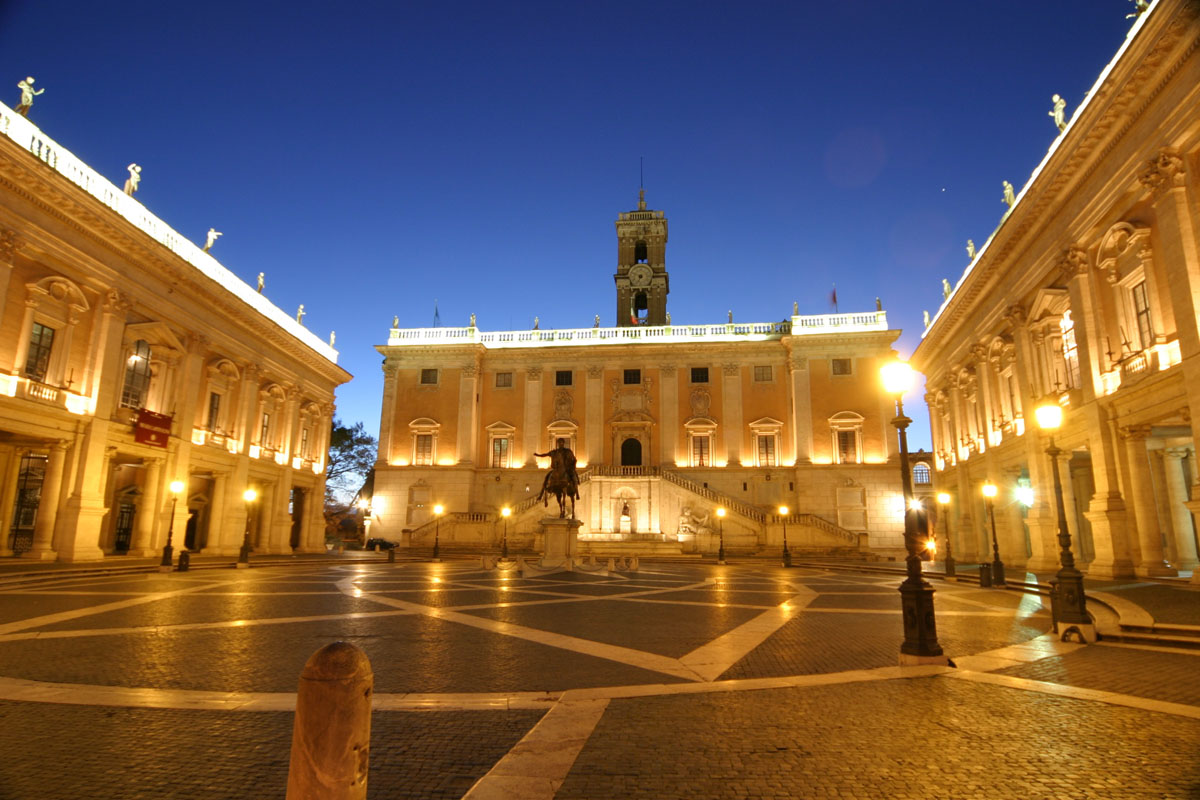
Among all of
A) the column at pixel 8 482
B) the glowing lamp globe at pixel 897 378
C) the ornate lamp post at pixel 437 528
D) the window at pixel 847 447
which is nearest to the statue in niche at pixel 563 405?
the ornate lamp post at pixel 437 528

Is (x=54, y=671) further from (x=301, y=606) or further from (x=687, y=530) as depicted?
(x=687, y=530)

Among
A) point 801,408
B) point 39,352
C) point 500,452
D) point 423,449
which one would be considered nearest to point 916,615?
point 39,352

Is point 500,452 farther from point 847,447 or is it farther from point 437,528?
point 847,447

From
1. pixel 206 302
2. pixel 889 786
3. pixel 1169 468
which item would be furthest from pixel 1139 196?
pixel 206 302

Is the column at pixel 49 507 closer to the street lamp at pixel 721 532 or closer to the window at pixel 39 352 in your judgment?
the window at pixel 39 352

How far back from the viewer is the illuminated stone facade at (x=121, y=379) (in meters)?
20.8

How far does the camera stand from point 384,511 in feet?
151

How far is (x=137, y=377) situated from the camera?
27.0m

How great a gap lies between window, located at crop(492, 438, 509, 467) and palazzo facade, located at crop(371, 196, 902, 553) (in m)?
0.09

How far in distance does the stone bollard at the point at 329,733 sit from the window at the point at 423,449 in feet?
150

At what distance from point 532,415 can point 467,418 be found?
4.66m

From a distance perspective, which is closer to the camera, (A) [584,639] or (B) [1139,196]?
(A) [584,639]

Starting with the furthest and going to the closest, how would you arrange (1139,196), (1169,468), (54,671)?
(1169,468) < (1139,196) < (54,671)

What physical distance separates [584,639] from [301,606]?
6.84m
